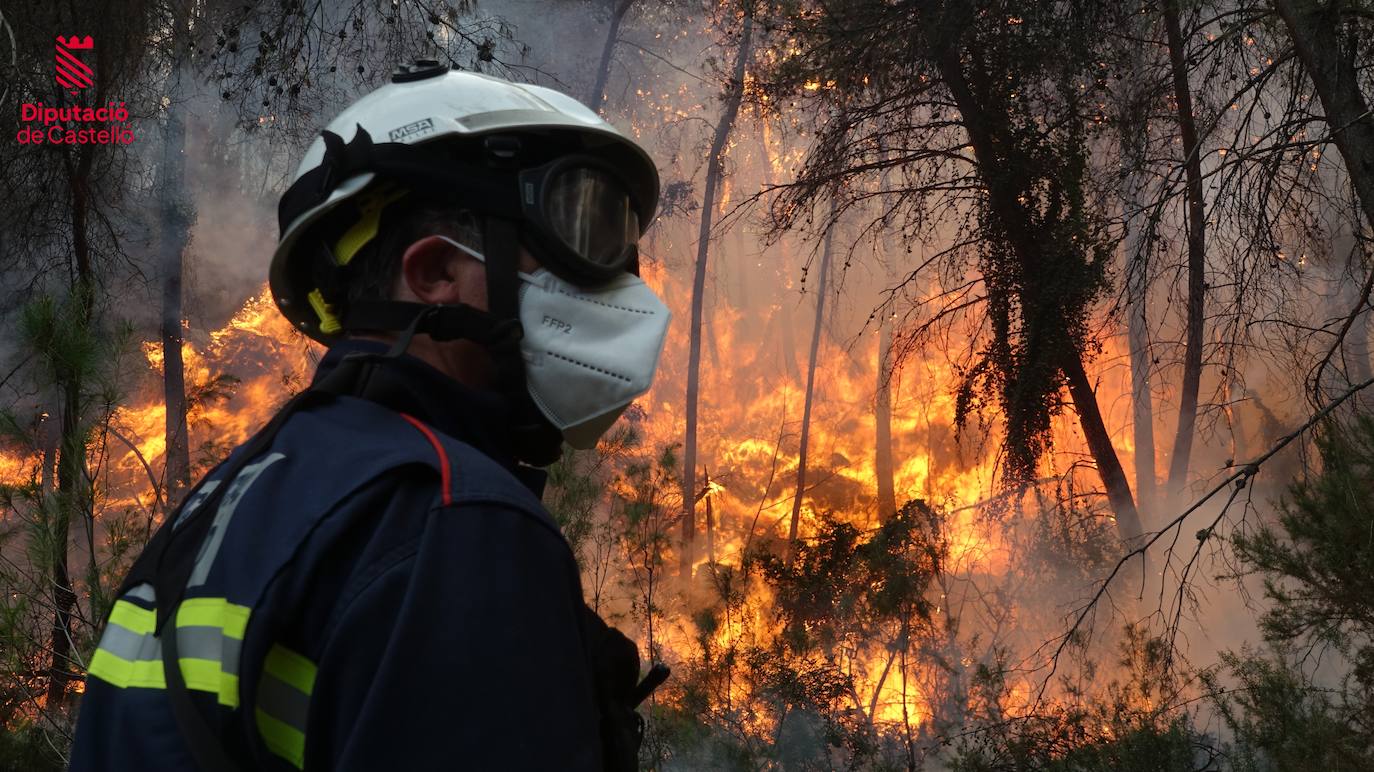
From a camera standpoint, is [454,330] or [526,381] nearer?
[454,330]

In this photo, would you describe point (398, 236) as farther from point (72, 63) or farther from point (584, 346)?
point (72, 63)

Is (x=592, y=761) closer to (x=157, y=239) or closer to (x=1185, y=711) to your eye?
(x=1185, y=711)

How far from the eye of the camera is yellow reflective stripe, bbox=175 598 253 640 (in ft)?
2.42

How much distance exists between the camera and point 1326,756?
10.1ft

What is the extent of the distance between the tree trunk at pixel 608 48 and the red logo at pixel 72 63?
12.8ft

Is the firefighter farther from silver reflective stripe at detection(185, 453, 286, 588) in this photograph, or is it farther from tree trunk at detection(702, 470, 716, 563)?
tree trunk at detection(702, 470, 716, 563)

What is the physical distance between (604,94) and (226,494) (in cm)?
817

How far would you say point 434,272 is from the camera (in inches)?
43.1

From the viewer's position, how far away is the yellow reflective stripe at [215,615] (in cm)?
74

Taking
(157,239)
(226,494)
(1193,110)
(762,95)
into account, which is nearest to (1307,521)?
(1193,110)

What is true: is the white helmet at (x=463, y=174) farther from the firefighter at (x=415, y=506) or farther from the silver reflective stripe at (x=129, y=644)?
the silver reflective stripe at (x=129, y=644)

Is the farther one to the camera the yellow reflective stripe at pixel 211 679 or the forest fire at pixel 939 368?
the forest fire at pixel 939 368

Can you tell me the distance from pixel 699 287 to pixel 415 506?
8578 millimetres

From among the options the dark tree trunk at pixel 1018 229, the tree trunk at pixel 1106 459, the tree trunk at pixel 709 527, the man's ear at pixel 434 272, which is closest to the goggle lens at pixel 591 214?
the man's ear at pixel 434 272
